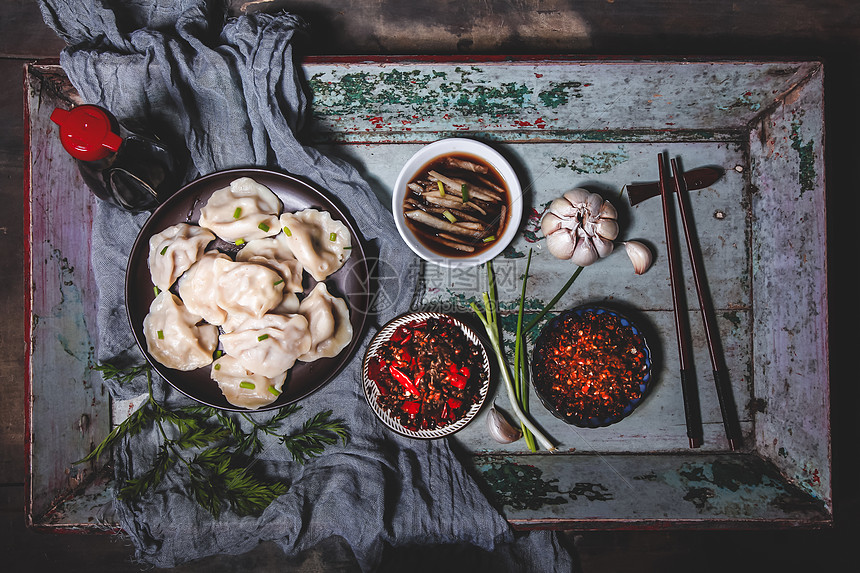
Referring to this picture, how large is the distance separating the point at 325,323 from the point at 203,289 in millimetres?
422

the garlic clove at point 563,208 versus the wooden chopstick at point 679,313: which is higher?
the garlic clove at point 563,208

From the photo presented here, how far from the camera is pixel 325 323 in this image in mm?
1588

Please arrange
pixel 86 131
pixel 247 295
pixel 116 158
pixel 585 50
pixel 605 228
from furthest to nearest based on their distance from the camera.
→ pixel 585 50 < pixel 605 228 < pixel 247 295 < pixel 116 158 < pixel 86 131

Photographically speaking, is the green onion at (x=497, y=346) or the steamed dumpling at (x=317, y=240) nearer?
Answer: the steamed dumpling at (x=317, y=240)

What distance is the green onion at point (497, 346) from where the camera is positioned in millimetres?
1718

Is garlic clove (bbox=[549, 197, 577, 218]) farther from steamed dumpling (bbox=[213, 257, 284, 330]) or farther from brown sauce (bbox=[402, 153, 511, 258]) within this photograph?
steamed dumpling (bbox=[213, 257, 284, 330])

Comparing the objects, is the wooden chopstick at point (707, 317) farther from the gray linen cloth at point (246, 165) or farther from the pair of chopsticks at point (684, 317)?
the gray linen cloth at point (246, 165)

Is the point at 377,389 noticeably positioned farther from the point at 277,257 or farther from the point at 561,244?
the point at 561,244

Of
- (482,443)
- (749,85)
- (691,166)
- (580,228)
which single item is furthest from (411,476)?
(749,85)

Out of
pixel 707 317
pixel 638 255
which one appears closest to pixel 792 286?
pixel 707 317

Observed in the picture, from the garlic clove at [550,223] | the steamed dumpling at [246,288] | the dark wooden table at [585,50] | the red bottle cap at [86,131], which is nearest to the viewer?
the red bottle cap at [86,131]

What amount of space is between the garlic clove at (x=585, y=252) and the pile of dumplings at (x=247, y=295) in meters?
0.79

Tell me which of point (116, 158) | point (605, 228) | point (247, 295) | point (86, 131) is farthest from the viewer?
point (605, 228)

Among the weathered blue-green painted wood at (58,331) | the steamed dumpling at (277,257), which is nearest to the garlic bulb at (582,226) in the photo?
the steamed dumpling at (277,257)
